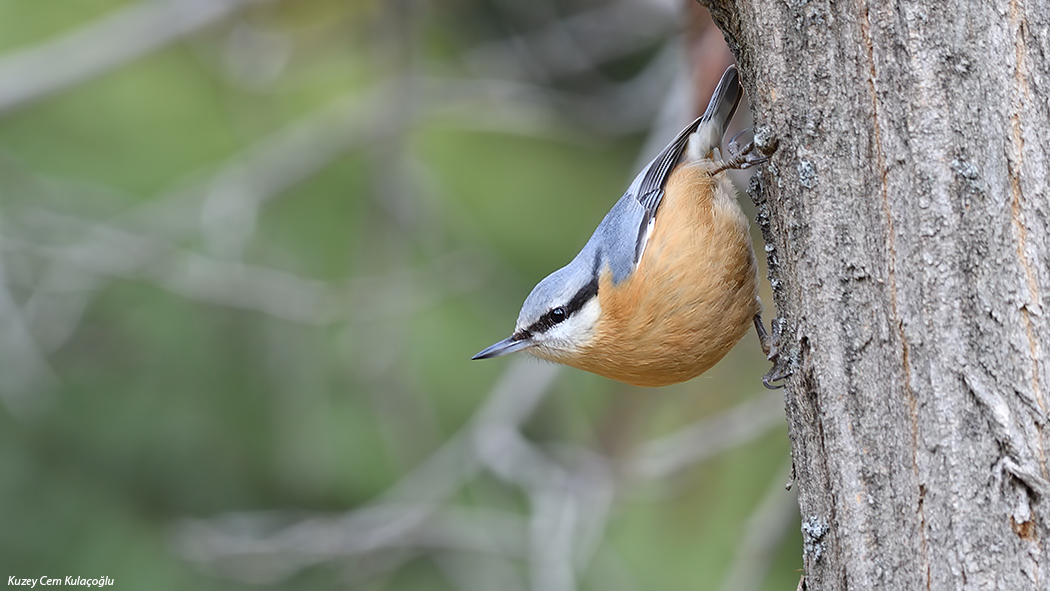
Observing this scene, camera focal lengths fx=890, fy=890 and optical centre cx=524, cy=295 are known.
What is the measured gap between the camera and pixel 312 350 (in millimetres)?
4887

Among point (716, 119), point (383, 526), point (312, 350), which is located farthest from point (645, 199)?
point (312, 350)

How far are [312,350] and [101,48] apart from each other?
182 cm

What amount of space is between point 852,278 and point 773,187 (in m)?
0.26

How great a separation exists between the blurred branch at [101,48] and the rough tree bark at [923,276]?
3.29 metres

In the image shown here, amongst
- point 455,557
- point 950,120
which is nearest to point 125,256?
point 455,557

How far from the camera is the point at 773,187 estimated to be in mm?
1714

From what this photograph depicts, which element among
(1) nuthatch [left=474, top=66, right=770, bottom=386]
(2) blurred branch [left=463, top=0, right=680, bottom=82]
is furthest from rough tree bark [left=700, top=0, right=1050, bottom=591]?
(2) blurred branch [left=463, top=0, right=680, bottom=82]

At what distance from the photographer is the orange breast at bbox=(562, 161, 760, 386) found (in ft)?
7.69

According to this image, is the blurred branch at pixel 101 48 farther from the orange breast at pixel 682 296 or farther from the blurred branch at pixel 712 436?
the blurred branch at pixel 712 436

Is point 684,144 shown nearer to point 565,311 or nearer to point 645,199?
point 645,199

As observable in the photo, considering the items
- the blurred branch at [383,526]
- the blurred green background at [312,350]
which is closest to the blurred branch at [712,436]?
the blurred green background at [312,350]

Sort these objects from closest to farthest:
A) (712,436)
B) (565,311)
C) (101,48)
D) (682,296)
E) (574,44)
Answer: (682,296) → (565,311) → (712,436) → (101,48) → (574,44)

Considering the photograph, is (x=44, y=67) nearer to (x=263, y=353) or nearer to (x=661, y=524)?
(x=263, y=353)

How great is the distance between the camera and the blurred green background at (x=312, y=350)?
12.8ft
